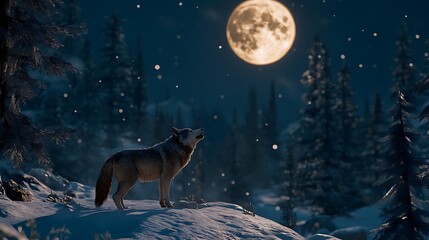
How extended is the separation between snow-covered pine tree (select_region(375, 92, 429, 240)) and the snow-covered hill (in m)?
8.31

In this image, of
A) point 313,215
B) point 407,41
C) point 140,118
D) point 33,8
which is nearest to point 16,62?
point 33,8

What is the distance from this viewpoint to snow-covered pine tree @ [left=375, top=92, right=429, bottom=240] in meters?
18.3

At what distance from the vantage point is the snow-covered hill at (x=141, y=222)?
9.05 meters

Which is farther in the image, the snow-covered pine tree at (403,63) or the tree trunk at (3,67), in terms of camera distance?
the snow-covered pine tree at (403,63)

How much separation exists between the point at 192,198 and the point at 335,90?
1307 inches

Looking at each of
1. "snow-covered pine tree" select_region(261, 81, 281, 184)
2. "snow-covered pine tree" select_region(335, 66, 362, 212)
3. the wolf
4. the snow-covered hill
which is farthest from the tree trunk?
"snow-covered pine tree" select_region(261, 81, 281, 184)

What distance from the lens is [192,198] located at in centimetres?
1467

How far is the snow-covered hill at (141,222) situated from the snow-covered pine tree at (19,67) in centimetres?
145

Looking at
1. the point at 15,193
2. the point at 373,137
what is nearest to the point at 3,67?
the point at 15,193

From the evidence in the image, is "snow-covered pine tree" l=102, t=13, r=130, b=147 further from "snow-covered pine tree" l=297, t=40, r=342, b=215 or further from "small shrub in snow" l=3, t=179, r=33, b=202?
"small shrub in snow" l=3, t=179, r=33, b=202

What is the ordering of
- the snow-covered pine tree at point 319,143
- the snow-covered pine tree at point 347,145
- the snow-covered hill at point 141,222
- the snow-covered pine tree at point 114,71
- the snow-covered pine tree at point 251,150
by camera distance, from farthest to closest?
the snow-covered pine tree at point 251,150 < the snow-covered pine tree at point 114,71 < the snow-covered pine tree at point 347,145 < the snow-covered pine tree at point 319,143 < the snow-covered hill at point 141,222

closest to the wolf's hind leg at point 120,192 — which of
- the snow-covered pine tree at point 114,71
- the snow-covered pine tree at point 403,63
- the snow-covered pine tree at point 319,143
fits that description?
the snow-covered pine tree at point 319,143

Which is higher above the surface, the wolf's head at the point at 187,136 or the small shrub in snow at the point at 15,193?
the wolf's head at the point at 187,136

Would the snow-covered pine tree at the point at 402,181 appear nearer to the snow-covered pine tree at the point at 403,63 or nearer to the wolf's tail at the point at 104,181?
the wolf's tail at the point at 104,181
